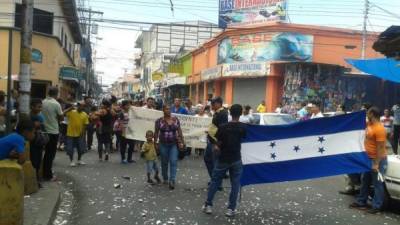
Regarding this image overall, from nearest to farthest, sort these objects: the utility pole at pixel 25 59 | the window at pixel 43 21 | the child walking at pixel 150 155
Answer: the utility pole at pixel 25 59 < the child walking at pixel 150 155 < the window at pixel 43 21

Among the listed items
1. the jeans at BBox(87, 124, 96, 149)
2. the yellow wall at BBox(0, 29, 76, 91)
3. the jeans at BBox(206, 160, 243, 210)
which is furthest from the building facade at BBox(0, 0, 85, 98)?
the jeans at BBox(206, 160, 243, 210)

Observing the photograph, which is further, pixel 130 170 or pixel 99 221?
pixel 130 170

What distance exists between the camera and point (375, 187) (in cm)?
930

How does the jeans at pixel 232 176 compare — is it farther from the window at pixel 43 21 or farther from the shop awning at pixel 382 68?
the window at pixel 43 21

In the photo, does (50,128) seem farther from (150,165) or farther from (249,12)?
(249,12)

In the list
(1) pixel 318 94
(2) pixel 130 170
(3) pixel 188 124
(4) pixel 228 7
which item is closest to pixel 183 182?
(2) pixel 130 170

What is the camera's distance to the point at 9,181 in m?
6.83

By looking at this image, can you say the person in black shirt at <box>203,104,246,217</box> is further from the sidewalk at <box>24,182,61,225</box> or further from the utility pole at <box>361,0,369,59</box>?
the utility pole at <box>361,0,369,59</box>

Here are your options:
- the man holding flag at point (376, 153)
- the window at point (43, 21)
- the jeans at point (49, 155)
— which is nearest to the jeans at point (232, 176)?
the man holding flag at point (376, 153)

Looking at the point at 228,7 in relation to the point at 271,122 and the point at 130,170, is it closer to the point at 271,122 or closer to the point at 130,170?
the point at 271,122

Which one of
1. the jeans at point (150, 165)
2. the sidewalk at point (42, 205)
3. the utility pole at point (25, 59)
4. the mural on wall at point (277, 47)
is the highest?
the mural on wall at point (277, 47)

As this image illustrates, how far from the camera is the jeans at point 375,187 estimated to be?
9266 mm

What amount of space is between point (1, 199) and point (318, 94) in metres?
26.8

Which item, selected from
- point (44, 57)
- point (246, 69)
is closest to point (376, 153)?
point (44, 57)
